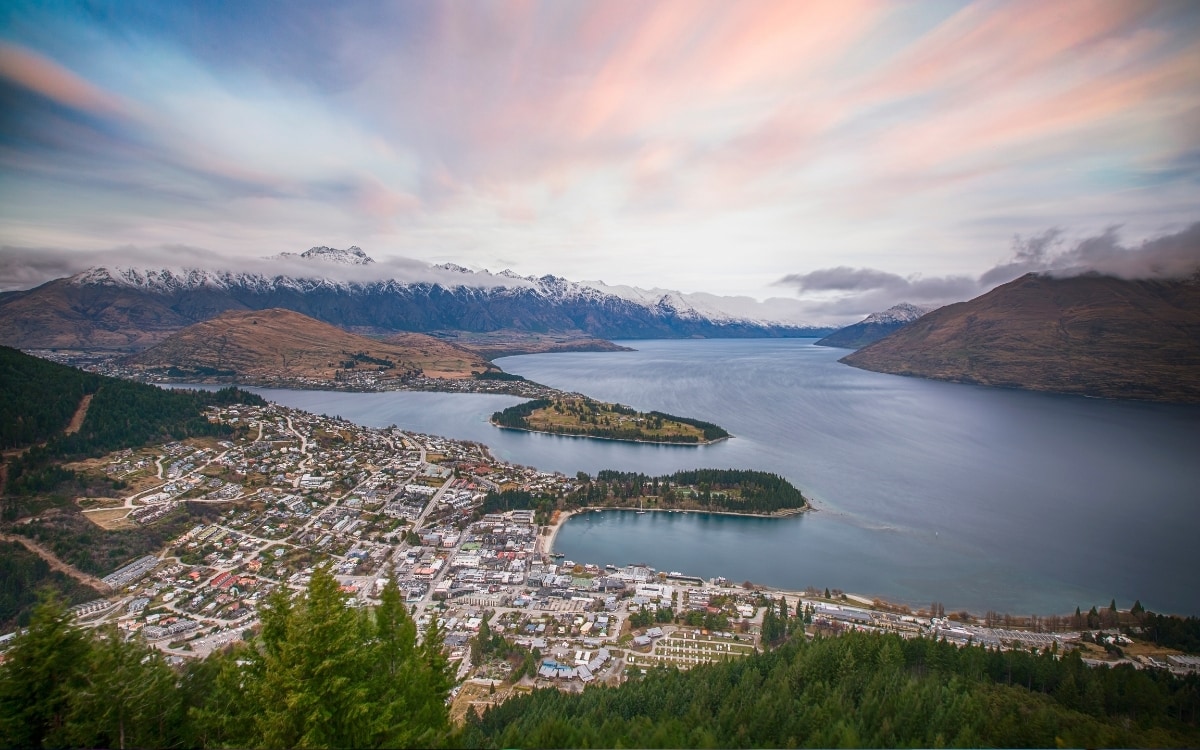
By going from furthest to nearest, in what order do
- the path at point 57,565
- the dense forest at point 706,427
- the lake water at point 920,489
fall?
1. the dense forest at point 706,427
2. the lake water at point 920,489
3. the path at point 57,565

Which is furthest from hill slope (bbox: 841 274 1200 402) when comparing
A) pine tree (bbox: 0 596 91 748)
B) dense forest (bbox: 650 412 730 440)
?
pine tree (bbox: 0 596 91 748)

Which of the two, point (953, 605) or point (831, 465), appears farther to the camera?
point (831, 465)

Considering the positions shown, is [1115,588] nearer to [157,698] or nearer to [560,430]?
[157,698]

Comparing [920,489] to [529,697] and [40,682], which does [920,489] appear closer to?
[529,697]

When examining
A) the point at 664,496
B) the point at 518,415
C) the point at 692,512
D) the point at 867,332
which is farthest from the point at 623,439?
the point at 867,332

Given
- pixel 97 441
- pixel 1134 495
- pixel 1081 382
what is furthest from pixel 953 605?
pixel 1081 382

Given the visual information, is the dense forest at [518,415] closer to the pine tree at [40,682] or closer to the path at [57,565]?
the path at [57,565]

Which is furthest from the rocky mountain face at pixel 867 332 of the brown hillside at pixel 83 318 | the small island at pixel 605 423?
the brown hillside at pixel 83 318
